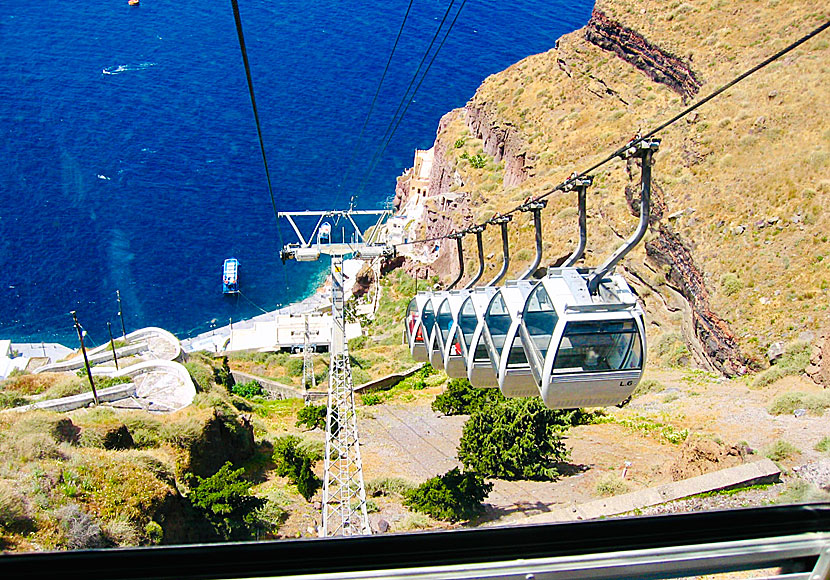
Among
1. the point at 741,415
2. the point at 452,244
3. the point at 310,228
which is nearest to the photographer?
the point at 741,415

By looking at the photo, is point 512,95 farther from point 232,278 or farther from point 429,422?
point 429,422

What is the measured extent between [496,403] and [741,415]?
7.08 metres

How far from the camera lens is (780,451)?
1402cm

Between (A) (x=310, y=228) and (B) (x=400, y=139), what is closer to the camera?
(A) (x=310, y=228)

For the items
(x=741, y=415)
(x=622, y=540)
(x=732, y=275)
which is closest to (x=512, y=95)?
(x=732, y=275)

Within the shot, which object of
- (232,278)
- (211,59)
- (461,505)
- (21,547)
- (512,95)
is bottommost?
(461,505)


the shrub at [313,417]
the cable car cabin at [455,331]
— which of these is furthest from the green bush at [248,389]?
the cable car cabin at [455,331]

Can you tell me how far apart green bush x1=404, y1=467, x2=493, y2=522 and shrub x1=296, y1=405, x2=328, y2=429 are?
10666 mm

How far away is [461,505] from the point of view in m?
15.9

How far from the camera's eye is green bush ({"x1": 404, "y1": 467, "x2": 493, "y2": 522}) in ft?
52.3

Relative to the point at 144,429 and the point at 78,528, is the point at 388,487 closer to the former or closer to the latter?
the point at 144,429

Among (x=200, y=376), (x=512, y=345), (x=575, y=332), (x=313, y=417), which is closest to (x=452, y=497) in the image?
(x=512, y=345)

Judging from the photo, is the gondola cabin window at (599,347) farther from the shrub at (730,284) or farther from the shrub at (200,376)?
the shrub at (200,376)

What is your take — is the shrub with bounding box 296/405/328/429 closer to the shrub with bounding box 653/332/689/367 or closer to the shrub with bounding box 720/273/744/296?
the shrub with bounding box 653/332/689/367
